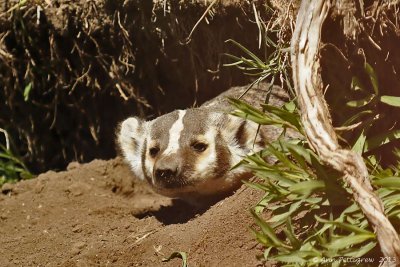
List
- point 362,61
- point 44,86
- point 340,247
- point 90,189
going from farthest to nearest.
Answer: point 44,86, point 90,189, point 362,61, point 340,247

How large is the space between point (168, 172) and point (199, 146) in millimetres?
341

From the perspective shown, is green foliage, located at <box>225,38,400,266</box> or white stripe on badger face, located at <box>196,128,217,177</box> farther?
white stripe on badger face, located at <box>196,128,217,177</box>

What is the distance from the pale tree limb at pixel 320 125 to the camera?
9.03 ft

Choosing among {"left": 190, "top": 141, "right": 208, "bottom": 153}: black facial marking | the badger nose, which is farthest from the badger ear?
the badger nose

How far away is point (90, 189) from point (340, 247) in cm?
266

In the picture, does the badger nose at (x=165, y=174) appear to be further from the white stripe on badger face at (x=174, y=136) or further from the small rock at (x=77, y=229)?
the small rock at (x=77, y=229)

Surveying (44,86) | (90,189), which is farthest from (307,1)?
(44,86)

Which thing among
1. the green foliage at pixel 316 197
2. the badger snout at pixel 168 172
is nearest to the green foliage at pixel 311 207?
the green foliage at pixel 316 197

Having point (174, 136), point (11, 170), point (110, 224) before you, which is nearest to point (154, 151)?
point (174, 136)

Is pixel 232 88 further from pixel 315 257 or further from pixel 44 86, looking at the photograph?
pixel 315 257

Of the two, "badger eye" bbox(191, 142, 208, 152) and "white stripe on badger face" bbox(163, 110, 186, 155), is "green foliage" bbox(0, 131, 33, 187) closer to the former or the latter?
"white stripe on badger face" bbox(163, 110, 186, 155)

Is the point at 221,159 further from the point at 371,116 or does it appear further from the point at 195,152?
the point at 371,116

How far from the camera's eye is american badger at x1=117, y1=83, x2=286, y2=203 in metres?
4.35

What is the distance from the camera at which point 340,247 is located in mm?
2777
